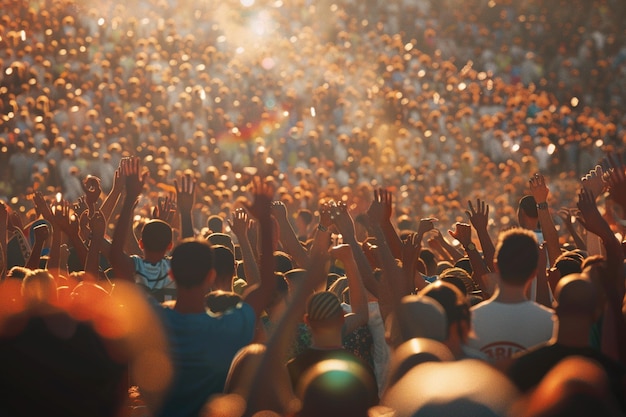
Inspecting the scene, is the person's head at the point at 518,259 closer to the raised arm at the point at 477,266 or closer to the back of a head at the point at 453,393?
the back of a head at the point at 453,393

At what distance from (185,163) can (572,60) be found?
13347 millimetres

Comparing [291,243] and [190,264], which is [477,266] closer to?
[291,243]

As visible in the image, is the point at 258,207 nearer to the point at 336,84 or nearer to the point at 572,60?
the point at 336,84

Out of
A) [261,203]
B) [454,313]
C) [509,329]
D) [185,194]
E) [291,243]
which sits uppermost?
[185,194]

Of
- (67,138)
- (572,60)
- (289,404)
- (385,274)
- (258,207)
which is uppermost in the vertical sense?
(572,60)

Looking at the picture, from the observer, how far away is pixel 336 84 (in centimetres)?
2283

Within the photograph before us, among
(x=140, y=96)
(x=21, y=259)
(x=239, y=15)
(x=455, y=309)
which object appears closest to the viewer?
(x=455, y=309)

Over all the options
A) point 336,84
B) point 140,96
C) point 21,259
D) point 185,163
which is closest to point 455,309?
point 21,259

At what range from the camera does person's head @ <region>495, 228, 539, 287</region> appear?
14.1ft

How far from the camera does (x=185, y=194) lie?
18.2 feet

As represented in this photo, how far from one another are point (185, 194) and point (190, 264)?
1.42 metres

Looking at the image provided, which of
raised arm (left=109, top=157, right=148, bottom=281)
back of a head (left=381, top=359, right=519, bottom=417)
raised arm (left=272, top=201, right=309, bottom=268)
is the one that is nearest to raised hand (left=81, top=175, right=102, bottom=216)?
raised arm (left=272, top=201, right=309, bottom=268)

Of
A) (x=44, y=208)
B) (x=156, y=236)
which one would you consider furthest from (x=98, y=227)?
(x=44, y=208)

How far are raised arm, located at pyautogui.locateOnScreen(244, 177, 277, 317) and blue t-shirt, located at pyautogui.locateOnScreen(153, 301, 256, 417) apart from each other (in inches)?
7.9
